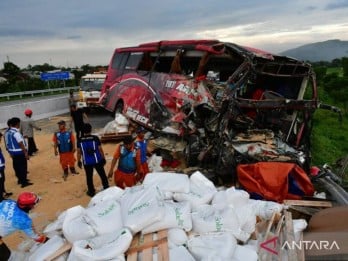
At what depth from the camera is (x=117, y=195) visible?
509 centimetres

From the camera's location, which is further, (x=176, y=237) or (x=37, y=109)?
(x=37, y=109)

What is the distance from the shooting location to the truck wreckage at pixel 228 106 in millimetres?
6793

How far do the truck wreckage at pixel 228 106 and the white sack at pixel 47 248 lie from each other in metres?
Answer: 3.31

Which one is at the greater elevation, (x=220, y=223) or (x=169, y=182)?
(x=169, y=182)

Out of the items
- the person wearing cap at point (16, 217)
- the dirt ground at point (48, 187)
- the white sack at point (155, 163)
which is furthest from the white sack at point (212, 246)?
the white sack at point (155, 163)

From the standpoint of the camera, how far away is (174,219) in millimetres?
4133

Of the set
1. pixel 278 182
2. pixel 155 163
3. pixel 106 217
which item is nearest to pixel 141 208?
pixel 106 217

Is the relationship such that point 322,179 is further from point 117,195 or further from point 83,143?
point 83,143

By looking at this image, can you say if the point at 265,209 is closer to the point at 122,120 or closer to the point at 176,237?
the point at 176,237

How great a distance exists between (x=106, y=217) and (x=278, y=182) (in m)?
2.86

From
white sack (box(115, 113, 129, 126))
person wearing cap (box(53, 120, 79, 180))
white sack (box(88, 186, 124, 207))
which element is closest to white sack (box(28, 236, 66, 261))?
white sack (box(88, 186, 124, 207))

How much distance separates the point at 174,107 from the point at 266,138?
2182 millimetres

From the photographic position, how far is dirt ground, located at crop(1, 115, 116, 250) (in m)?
6.05

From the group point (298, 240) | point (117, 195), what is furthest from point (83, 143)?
point (298, 240)
